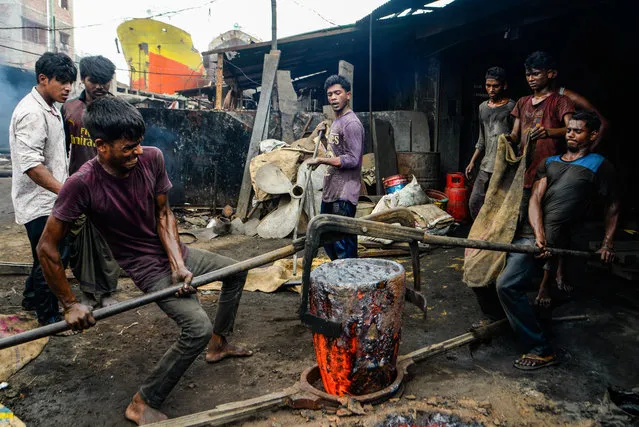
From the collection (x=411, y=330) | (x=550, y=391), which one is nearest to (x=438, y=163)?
(x=411, y=330)

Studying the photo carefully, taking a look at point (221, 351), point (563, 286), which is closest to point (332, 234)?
point (221, 351)

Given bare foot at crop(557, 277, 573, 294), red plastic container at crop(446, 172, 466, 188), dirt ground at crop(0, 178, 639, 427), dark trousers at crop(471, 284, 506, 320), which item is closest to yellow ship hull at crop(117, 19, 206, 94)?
red plastic container at crop(446, 172, 466, 188)

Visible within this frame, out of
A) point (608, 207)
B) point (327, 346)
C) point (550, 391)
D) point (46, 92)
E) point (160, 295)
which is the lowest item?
point (550, 391)

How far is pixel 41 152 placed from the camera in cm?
359

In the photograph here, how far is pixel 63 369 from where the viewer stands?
3332 millimetres

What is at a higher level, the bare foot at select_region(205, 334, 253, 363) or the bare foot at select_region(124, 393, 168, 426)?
the bare foot at select_region(205, 334, 253, 363)

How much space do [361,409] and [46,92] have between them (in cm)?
332

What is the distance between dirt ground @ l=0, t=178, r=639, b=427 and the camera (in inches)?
108

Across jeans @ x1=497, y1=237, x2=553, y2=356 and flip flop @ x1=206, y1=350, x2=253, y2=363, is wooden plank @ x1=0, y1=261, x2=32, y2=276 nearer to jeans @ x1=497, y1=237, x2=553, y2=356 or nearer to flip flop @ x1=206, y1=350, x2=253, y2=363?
flip flop @ x1=206, y1=350, x2=253, y2=363

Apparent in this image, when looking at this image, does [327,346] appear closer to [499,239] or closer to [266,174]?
[499,239]

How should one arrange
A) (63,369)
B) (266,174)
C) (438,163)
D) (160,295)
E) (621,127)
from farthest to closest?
(438,163)
(266,174)
(621,127)
(63,369)
(160,295)

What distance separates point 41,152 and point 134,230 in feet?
4.63

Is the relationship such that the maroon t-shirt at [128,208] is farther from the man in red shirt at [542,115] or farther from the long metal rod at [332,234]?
the man in red shirt at [542,115]

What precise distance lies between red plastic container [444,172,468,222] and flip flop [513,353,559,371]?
179 inches
